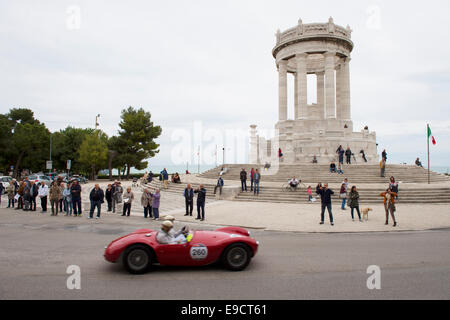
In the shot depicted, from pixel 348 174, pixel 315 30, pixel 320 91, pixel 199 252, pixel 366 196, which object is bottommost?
pixel 199 252

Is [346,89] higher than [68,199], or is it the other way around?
[346,89]

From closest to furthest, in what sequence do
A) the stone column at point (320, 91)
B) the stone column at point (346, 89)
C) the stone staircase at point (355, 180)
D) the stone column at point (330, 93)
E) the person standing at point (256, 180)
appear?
1. the stone staircase at point (355, 180)
2. the person standing at point (256, 180)
3. the stone column at point (330, 93)
4. the stone column at point (346, 89)
5. the stone column at point (320, 91)

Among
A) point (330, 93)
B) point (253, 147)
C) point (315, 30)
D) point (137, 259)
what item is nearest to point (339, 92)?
point (330, 93)

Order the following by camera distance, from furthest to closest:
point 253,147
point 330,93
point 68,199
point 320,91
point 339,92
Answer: point 320,91
point 339,92
point 253,147
point 330,93
point 68,199

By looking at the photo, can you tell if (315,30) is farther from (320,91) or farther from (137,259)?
(137,259)

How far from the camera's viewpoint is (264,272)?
6.09 metres

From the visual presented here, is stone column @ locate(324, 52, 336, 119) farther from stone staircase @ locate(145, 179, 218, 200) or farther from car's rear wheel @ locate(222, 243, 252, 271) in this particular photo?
car's rear wheel @ locate(222, 243, 252, 271)

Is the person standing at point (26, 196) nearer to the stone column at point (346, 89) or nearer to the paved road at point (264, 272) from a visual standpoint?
the paved road at point (264, 272)

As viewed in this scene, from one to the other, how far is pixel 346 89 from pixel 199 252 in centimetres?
4088

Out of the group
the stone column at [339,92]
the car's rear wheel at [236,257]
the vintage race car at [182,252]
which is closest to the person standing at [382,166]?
the stone column at [339,92]

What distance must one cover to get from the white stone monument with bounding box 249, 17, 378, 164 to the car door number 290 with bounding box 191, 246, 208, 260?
29.2m

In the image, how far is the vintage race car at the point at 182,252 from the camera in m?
5.97

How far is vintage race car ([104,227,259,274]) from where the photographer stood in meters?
5.97
